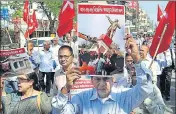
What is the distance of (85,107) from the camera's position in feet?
12.6

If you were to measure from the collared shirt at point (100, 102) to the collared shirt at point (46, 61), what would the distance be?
7087 mm

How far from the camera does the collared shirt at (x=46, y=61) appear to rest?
10977 mm

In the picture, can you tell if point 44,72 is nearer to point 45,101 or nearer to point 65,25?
point 65,25

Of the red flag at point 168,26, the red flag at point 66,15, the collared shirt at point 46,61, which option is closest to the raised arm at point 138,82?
the red flag at point 168,26

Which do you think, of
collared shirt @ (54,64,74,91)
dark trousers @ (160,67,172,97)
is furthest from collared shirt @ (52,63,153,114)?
dark trousers @ (160,67,172,97)

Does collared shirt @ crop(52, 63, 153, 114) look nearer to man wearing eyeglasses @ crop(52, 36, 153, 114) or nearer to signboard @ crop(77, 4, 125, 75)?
man wearing eyeglasses @ crop(52, 36, 153, 114)

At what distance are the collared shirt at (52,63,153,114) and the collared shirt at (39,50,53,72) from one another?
7087mm

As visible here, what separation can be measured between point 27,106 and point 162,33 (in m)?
1.53

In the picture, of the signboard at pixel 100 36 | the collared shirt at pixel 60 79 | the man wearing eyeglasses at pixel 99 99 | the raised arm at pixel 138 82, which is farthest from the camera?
the collared shirt at pixel 60 79

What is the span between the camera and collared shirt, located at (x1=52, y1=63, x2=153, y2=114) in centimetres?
373

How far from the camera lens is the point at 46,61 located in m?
11.0

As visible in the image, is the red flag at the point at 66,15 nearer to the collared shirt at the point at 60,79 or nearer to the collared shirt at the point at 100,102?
the collared shirt at the point at 60,79

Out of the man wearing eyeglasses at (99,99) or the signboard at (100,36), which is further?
the signboard at (100,36)

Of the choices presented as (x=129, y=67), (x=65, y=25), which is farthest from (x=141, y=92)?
(x=65, y=25)
